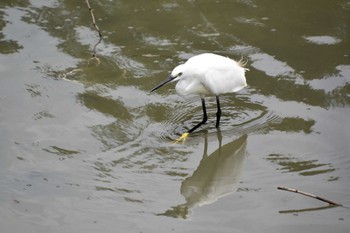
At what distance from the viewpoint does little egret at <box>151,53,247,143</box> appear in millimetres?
5828

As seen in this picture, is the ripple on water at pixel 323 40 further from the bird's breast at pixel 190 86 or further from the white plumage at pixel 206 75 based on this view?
the bird's breast at pixel 190 86

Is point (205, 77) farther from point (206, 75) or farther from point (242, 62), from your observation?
point (242, 62)

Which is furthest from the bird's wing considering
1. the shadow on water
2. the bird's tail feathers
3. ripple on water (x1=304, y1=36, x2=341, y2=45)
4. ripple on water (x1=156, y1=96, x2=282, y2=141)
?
ripple on water (x1=304, y1=36, x2=341, y2=45)

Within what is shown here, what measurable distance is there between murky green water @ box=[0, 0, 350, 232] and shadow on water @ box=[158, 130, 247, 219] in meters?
0.02

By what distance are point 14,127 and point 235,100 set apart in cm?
247

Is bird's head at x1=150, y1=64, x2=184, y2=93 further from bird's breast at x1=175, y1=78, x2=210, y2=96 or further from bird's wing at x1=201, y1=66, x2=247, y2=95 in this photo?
bird's wing at x1=201, y1=66, x2=247, y2=95

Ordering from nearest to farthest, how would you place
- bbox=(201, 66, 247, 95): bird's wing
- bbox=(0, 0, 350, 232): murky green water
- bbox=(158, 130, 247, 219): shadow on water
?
bbox=(0, 0, 350, 232): murky green water
bbox=(158, 130, 247, 219): shadow on water
bbox=(201, 66, 247, 95): bird's wing

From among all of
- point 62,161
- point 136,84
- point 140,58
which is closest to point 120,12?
point 140,58

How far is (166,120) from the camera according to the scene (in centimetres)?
640

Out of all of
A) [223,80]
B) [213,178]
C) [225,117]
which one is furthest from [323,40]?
[213,178]

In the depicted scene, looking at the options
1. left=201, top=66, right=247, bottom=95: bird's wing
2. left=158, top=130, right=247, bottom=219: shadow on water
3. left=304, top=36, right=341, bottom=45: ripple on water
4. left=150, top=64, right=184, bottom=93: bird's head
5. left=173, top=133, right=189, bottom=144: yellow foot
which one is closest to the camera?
left=158, top=130, right=247, bottom=219: shadow on water

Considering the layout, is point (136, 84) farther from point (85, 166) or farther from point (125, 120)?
point (85, 166)

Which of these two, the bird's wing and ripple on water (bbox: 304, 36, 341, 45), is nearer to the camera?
the bird's wing

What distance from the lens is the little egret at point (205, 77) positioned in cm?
583
